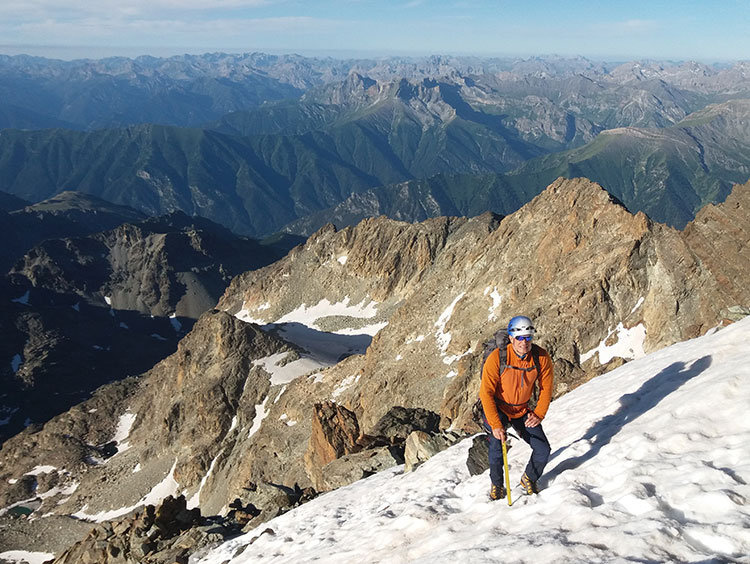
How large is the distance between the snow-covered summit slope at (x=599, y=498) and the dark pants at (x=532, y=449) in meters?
0.52

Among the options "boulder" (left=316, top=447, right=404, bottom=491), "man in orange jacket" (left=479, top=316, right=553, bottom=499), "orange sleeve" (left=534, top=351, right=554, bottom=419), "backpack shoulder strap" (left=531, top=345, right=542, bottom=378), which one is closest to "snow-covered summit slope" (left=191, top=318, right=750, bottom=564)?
"man in orange jacket" (left=479, top=316, right=553, bottom=499)

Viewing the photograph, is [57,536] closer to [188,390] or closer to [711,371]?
[188,390]

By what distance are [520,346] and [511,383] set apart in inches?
44.4

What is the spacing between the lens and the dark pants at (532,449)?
12.7 metres

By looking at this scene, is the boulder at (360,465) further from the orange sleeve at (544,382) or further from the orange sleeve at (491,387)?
the orange sleeve at (544,382)

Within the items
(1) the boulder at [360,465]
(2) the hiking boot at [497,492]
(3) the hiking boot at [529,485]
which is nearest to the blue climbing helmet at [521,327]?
(3) the hiking boot at [529,485]

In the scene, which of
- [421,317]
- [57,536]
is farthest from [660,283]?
[57,536]

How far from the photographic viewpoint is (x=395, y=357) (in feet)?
221

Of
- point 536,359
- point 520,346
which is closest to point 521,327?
point 520,346

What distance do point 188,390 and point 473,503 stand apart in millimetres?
84709

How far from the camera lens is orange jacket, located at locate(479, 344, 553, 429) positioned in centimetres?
1241

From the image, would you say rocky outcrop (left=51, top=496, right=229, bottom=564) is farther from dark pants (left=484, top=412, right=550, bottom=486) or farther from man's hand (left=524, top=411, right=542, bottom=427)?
man's hand (left=524, top=411, right=542, bottom=427)

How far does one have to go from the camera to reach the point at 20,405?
141375mm

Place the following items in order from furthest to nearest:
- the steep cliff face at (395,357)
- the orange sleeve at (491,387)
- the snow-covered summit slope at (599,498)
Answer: the steep cliff face at (395,357)
the orange sleeve at (491,387)
the snow-covered summit slope at (599,498)
